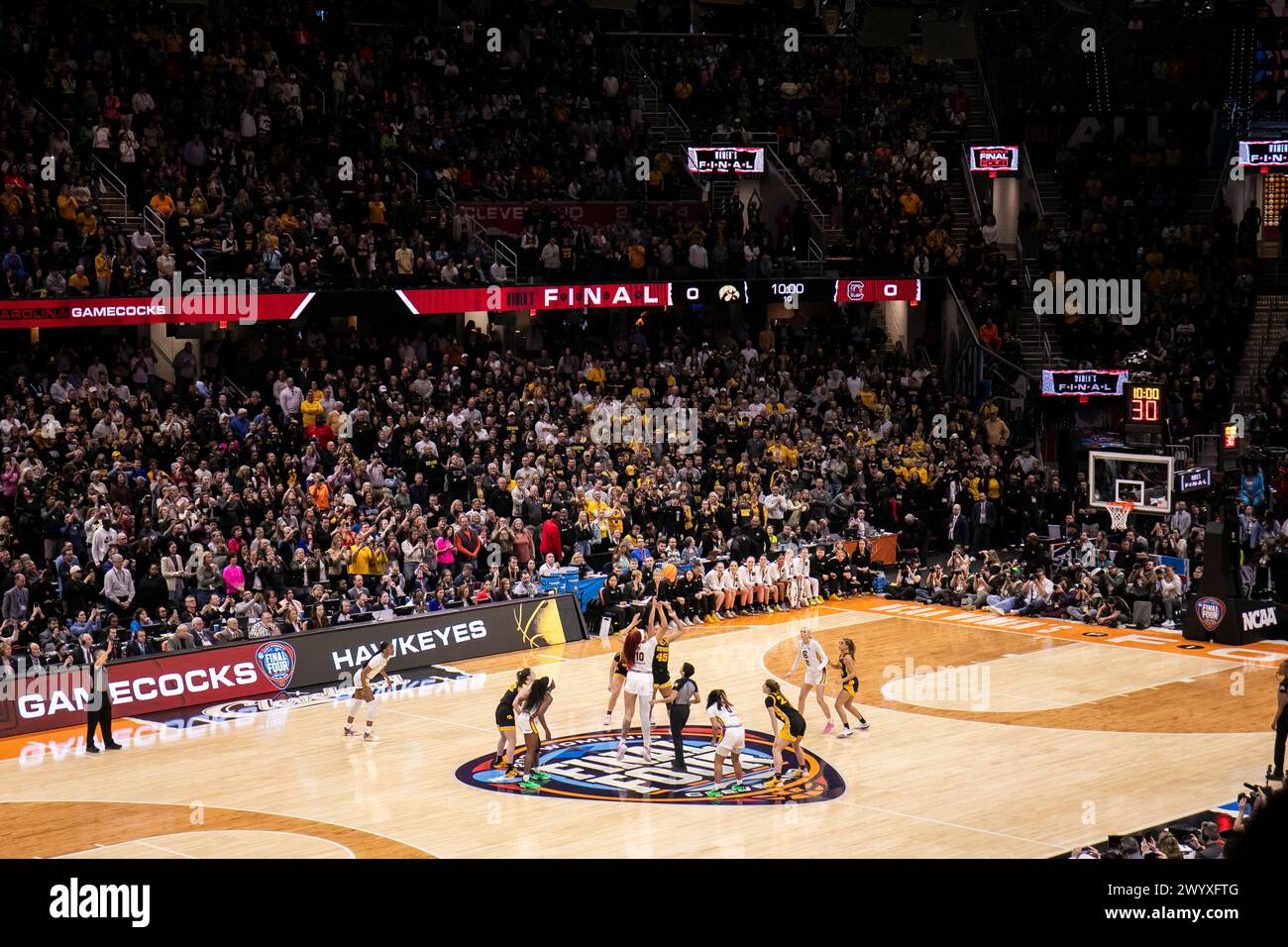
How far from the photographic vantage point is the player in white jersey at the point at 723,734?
60.0 feet

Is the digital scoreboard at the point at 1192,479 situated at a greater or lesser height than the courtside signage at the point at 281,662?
greater

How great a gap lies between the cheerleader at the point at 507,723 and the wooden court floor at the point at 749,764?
632 mm

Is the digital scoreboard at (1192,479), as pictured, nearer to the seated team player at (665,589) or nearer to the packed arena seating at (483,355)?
the packed arena seating at (483,355)

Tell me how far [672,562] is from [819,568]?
381 cm

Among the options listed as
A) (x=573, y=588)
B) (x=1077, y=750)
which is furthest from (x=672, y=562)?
(x=1077, y=750)

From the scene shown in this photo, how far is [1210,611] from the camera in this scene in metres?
27.8

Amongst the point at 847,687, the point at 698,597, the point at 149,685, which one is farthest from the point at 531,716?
the point at 698,597

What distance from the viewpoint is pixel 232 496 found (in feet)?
87.5

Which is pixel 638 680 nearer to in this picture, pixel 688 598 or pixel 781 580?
pixel 688 598

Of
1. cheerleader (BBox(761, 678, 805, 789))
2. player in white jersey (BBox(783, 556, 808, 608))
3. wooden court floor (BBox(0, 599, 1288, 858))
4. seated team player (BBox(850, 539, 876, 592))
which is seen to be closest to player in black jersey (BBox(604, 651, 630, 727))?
wooden court floor (BBox(0, 599, 1288, 858))

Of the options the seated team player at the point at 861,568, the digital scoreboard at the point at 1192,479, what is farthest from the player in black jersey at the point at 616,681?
the digital scoreboard at the point at 1192,479

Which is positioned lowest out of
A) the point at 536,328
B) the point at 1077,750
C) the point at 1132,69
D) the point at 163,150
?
the point at 1077,750

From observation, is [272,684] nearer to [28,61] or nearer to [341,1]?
[28,61]
